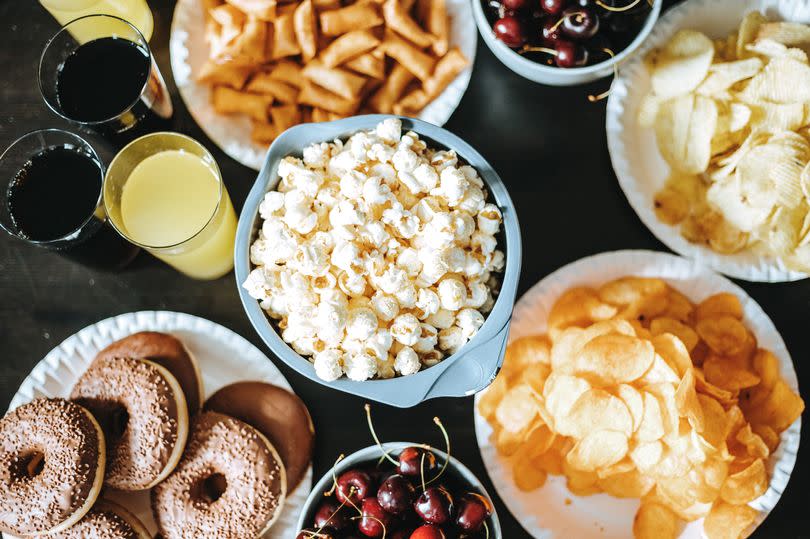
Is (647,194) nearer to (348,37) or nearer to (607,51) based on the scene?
(607,51)

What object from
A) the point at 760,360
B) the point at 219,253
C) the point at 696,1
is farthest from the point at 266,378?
the point at 696,1

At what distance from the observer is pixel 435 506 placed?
105cm

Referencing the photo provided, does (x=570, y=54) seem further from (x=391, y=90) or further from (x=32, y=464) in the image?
(x=32, y=464)

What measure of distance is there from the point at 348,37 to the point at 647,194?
596 mm

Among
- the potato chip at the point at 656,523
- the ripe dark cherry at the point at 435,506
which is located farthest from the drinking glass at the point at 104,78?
the potato chip at the point at 656,523

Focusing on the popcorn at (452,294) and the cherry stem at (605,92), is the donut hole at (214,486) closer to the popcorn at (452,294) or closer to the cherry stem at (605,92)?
the popcorn at (452,294)

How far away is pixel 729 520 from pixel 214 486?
2.93ft

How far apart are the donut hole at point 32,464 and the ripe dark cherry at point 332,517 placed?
1.58 ft

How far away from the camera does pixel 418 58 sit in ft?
3.89

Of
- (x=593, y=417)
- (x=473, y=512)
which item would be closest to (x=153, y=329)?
(x=473, y=512)

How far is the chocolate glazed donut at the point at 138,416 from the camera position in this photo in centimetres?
114

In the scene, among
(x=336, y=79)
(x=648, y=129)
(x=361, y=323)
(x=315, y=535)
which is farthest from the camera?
(x=648, y=129)

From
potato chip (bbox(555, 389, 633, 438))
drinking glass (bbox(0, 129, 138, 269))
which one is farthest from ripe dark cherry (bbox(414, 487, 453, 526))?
drinking glass (bbox(0, 129, 138, 269))

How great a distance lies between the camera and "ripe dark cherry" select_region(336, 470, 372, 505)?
110cm
